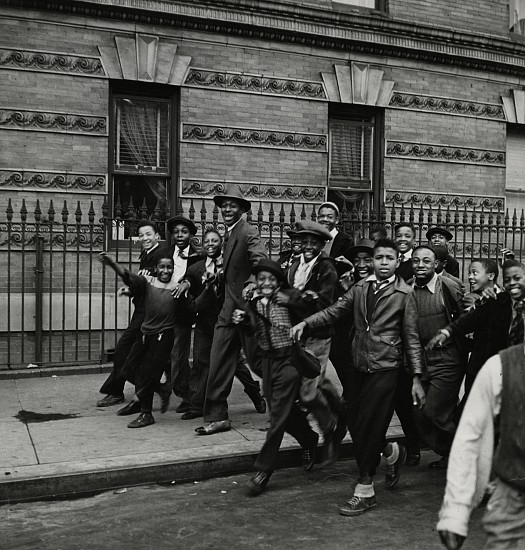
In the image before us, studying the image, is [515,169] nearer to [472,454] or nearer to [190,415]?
[190,415]

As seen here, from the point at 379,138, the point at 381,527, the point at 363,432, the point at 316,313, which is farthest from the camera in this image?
the point at 379,138

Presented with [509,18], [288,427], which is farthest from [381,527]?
[509,18]

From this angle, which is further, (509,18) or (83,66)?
(509,18)

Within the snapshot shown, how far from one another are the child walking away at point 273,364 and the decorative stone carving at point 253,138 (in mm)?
5964

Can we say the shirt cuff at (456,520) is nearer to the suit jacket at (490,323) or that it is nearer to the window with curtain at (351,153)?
the suit jacket at (490,323)

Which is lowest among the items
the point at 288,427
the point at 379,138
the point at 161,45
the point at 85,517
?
the point at 85,517

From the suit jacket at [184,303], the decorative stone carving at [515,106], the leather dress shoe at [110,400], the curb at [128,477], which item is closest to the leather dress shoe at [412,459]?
the curb at [128,477]

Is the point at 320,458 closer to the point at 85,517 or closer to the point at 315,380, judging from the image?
the point at 315,380

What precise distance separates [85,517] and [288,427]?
1.75 meters

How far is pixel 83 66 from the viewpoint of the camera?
10906 millimetres

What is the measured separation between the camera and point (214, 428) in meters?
6.99

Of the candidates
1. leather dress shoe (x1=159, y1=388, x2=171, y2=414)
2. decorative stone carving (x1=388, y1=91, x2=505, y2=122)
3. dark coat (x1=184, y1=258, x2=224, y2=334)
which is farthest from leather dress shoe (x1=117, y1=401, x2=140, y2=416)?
decorative stone carving (x1=388, y1=91, x2=505, y2=122)

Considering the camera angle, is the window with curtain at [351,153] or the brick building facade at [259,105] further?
the window with curtain at [351,153]

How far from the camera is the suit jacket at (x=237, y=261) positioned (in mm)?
7066
